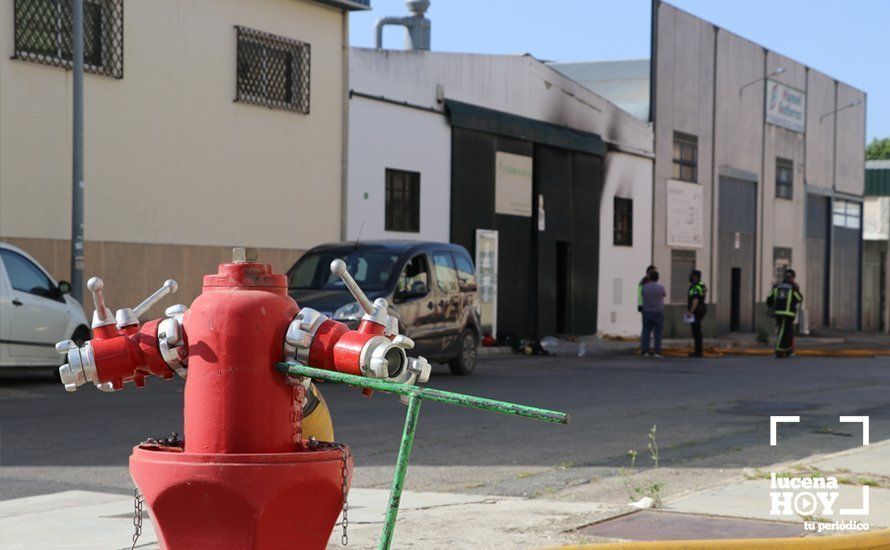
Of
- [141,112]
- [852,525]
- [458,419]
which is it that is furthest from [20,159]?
[852,525]

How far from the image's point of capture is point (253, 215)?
24062mm

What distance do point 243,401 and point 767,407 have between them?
12461mm

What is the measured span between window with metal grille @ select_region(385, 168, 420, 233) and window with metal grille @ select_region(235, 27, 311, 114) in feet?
10.2

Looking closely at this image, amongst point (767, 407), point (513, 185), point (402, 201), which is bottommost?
point (767, 407)

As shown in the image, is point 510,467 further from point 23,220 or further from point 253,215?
point 253,215

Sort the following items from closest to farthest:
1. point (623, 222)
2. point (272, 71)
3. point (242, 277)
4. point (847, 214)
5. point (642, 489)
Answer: point (242, 277) → point (642, 489) → point (272, 71) → point (623, 222) → point (847, 214)

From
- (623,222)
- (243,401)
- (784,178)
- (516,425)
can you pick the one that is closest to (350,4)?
(623,222)

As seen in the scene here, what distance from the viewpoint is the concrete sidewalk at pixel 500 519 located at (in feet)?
22.2

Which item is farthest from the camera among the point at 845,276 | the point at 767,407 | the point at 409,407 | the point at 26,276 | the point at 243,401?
the point at 845,276

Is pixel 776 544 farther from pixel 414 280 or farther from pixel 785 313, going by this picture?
pixel 785 313

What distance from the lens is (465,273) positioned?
786 inches

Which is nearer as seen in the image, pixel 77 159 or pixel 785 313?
pixel 77 159

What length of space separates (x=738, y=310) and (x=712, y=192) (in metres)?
4.38

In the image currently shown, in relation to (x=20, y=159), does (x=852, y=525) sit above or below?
below
